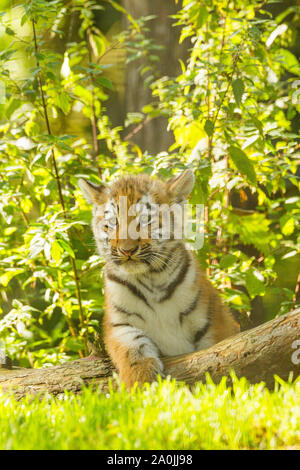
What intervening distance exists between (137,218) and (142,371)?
84 centimetres

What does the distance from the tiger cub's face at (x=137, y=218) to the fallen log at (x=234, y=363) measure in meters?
0.60

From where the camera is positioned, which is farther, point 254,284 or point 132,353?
point 254,284

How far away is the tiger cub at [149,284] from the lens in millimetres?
2940

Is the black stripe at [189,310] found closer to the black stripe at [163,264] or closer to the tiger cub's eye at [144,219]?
the black stripe at [163,264]

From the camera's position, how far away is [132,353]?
287cm


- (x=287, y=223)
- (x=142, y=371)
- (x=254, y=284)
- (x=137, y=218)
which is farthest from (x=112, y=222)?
(x=287, y=223)

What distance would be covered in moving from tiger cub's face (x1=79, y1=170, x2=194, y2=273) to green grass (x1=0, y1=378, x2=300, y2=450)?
79 cm

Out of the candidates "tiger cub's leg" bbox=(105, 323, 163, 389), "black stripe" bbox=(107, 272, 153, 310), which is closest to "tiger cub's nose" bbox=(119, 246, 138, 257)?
"black stripe" bbox=(107, 272, 153, 310)

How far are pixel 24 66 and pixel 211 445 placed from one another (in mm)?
4820

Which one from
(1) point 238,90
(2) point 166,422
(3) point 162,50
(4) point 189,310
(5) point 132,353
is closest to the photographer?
(2) point 166,422

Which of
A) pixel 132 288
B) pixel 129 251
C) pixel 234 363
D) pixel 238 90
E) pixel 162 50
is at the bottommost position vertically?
pixel 234 363

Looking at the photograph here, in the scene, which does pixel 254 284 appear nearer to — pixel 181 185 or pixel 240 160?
pixel 240 160
